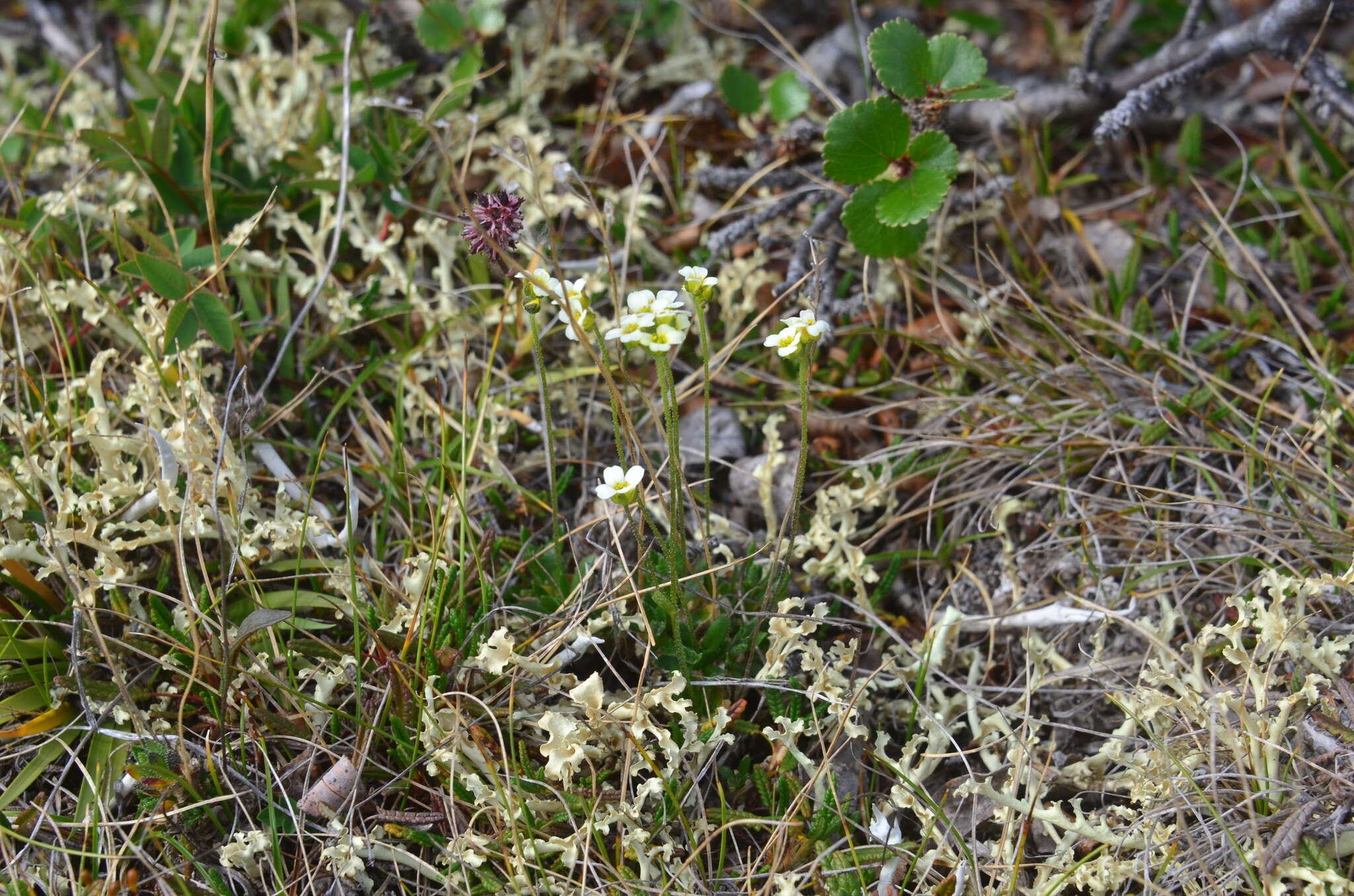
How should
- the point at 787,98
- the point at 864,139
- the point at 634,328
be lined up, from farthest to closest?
the point at 787,98
the point at 864,139
the point at 634,328

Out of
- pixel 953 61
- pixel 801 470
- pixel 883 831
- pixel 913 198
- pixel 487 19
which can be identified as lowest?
pixel 883 831

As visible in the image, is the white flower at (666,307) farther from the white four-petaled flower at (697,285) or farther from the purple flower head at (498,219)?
the purple flower head at (498,219)

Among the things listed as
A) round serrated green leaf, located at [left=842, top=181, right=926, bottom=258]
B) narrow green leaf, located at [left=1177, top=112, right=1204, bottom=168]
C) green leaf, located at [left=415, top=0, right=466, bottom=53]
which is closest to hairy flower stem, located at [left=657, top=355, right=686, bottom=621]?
round serrated green leaf, located at [left=842, top=181, right=926, bottom=258]

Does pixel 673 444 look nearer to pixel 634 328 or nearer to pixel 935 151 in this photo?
pixel 634 328

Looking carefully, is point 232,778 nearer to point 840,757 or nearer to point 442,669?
point 442,669

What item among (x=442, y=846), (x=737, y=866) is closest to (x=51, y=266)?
(x=442, y=846)

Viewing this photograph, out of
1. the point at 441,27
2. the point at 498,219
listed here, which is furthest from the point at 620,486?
the point at 441,27
